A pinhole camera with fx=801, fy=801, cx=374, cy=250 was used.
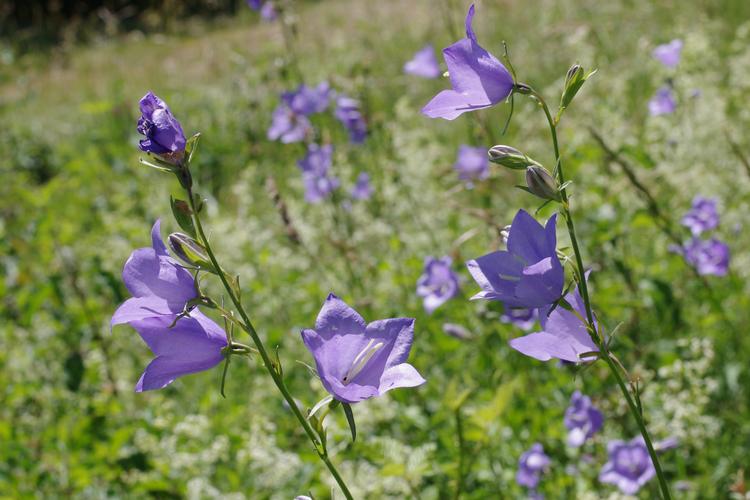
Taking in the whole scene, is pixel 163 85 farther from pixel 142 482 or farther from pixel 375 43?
pixel 142 482

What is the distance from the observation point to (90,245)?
216 inches

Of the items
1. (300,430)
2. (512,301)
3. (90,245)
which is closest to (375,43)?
(90,245)

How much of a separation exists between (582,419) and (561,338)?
1198 millimetres

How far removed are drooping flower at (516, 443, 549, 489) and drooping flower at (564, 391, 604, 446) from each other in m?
0.10

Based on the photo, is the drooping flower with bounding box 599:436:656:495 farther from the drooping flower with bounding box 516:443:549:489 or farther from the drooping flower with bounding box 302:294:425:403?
the drooping flower with bounding box 302:294:425:403

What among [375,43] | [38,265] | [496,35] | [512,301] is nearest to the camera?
[512,301]

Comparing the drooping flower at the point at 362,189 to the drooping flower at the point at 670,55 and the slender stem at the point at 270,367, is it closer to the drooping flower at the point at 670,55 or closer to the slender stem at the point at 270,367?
the drooping flower at the point at 670,55

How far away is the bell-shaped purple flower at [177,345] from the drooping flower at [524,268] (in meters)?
0.43

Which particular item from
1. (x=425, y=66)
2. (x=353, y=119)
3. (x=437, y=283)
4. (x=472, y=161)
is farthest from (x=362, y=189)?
(x=437, y=283)

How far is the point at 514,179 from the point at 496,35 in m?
6.02

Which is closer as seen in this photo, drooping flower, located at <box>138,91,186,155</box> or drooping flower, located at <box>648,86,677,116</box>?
drooping flower, located at <box>138,91,186,155</box>

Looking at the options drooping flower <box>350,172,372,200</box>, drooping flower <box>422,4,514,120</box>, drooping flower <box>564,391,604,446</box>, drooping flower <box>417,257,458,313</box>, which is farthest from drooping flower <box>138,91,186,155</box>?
drooping flower <box>350,172,372,200</box>

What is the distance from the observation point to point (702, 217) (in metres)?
2.97

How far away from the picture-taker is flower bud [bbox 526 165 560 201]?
3.87 feet
